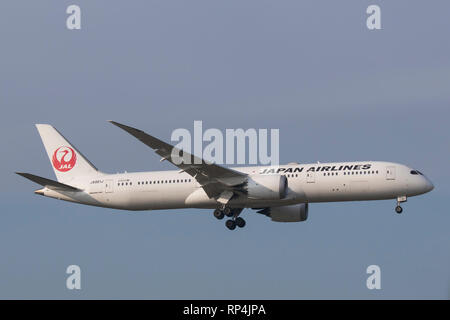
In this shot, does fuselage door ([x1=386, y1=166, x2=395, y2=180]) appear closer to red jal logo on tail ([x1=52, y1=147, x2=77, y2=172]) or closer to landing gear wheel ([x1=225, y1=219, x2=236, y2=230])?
landing gear wheel ([x1=225, y1=219, x2=236, y2=230])

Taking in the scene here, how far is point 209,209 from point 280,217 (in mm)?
6225

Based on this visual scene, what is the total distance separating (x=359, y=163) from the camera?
6819 cm

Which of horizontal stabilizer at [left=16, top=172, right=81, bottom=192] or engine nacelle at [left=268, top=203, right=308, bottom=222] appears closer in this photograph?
horizontal stabilizer at [left=16, top=172, right=81, bottom=192]

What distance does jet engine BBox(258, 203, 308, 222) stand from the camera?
74500 millimetres

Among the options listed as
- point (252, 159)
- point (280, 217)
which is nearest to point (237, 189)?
point (252, 159)

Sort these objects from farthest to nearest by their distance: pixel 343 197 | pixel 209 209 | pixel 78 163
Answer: pixel 78 163
pixel 209 209
pixel 343 197

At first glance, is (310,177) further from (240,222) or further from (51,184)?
(51,184)

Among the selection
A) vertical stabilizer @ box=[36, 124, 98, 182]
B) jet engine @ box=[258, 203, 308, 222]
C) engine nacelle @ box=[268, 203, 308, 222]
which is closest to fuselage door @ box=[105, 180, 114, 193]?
vertical stabilizer @ box=[36, 124, 98, 182]

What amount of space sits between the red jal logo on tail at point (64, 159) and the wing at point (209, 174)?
43.2 feet

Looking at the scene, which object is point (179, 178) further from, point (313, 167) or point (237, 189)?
point (313, 167)

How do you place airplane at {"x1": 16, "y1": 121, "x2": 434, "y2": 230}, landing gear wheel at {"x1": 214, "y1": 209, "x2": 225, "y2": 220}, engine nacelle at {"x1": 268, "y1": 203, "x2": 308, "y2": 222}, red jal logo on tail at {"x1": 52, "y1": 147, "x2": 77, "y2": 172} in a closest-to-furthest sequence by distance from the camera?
airplane at {"x1": 16, "y1": 121, "x2": 434, "y2": 230} → landing gear wheel at {"x1": 214, "y1": 209, "x2": 225, "y2": 220} → engine nacelle at {"x1": 268, "y1": 203, "x2": 308, "y2": 222} → red jal logo on tail at {"x1": 52, "y1": 147, "x2": 77, "y2": 172}

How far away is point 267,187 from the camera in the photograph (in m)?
67.4

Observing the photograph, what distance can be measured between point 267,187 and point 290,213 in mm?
7850

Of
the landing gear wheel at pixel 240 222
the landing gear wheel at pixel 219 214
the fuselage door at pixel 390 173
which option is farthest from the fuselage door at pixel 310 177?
the landing gear wheel at pixel 219 214
